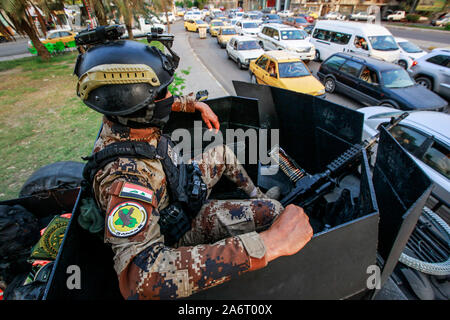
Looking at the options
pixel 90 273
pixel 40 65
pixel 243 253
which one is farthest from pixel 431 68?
pixel 40 65

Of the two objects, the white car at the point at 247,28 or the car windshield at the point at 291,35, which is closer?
the car windshield at the point at 291,35

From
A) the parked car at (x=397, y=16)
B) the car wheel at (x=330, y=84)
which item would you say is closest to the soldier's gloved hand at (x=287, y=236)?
the car wheel at (x=330, y=84)

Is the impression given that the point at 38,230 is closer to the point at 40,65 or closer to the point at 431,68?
the point at 431,68

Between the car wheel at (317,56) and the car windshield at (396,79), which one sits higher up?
the car windshield at (396,79)

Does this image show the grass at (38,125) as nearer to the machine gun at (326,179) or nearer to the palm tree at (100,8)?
the machine gun at (326,179)

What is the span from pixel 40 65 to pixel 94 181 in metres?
16.3

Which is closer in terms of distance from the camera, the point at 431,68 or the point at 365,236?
the point at 365,236

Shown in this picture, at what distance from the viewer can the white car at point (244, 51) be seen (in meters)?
11.2

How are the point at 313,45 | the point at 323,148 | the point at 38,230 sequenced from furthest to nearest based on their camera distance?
the point at 313,45 → the point at 323,148 → the point at 38,230

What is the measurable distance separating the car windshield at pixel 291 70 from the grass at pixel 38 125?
4544 millimetres

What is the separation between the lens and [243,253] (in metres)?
1.20

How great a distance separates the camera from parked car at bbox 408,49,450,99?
759 centimetres

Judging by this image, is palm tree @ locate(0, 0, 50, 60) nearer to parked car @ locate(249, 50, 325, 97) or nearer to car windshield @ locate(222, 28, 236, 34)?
parked car @ locate(249, 50, 325, 97)
